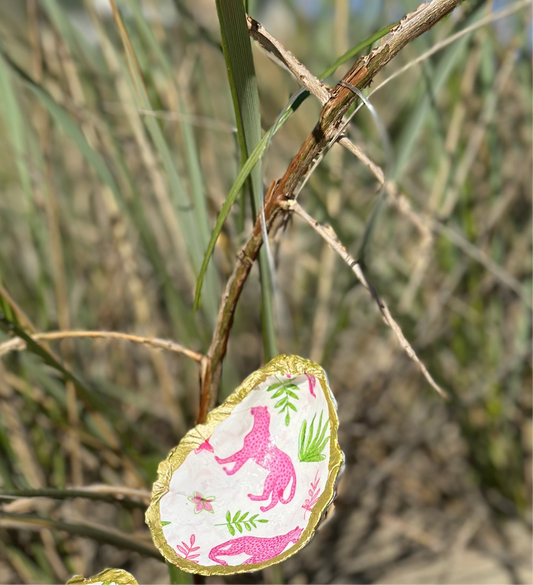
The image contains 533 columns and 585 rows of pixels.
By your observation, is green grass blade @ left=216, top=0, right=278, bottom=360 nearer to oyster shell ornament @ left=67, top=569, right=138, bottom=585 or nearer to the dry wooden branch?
the dry wooden branch

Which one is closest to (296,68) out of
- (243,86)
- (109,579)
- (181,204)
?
(243,86)

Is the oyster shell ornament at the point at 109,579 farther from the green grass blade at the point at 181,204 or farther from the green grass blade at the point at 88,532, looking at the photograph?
the green grass blade at the point at 181,204

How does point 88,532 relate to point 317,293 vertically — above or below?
below

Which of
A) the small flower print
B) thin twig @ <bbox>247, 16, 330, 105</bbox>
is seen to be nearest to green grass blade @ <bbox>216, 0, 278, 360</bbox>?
thin twig @ <bbox>247, 16, 330, 105</bbox>

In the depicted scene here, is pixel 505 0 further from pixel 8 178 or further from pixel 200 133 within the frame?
pixel 8 178

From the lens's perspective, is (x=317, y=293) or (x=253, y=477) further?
(x=317, y=293)

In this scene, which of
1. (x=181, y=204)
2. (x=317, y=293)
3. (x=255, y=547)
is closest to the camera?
(x=255, y=547)

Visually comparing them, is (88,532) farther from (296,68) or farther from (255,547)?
(296,68)

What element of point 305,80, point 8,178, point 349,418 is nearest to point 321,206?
point 305,80
